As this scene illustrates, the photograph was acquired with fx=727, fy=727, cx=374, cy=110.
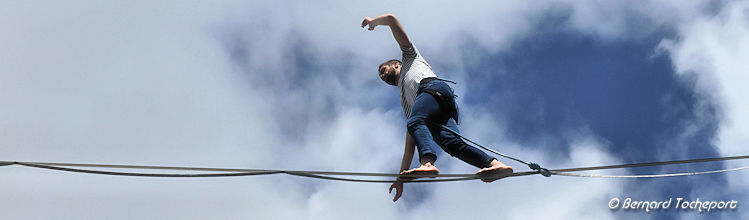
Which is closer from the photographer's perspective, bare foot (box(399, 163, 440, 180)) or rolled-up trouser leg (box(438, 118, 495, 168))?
bare foot (box(399, 163, 440, 180))

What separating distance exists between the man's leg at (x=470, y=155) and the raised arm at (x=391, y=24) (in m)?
0.91

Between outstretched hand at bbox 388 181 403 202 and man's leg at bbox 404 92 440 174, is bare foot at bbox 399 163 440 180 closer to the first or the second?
man's leg at bbox 404 92 440 174

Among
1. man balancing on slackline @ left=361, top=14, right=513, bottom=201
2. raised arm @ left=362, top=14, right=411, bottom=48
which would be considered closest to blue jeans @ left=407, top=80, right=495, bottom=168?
man balancing on slackline @ left=361, top=14, right=513, bottom=201

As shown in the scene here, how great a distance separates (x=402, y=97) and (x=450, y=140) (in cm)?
94

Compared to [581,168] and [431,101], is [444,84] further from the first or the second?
[581,168]

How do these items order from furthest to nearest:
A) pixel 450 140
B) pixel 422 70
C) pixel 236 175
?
1. pixel 422 70
2. pixel 450 140
3. pixel 236 175

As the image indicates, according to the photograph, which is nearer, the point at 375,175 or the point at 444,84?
the point at 375,175

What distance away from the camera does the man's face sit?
7359mm

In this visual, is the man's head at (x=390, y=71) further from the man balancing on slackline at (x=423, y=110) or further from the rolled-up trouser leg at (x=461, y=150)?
the rolled-up trouser leg at (x=461, y=150)

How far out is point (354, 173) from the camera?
6.04m

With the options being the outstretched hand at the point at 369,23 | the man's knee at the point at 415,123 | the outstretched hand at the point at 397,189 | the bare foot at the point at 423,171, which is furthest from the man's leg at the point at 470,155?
the outstretched hand at the point at 369,23

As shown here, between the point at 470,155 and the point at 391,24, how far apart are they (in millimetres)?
1477

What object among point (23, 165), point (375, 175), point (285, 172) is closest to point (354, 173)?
point (375, 175)

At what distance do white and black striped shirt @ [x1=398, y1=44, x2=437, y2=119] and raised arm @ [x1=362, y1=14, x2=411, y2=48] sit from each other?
0.14m
